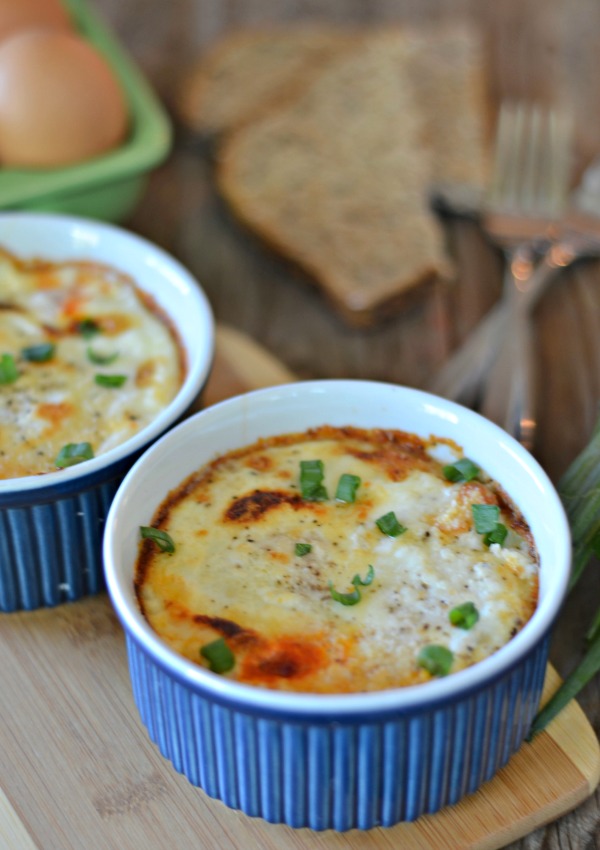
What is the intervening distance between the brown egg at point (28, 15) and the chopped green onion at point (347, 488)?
1.78m

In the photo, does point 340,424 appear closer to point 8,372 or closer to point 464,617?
point 464,617

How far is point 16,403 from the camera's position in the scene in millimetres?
2242

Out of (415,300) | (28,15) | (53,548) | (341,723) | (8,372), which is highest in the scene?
(28,15)

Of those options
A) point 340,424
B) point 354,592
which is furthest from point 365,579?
point 340,424

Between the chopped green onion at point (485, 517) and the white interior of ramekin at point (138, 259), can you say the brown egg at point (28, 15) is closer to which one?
the white interior of ramekin at point (138, 259)

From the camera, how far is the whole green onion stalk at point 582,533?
6.17ft

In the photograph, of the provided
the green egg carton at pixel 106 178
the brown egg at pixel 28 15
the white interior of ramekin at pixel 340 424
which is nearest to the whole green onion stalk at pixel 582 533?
the white interior of ramekin at pixel 340 424

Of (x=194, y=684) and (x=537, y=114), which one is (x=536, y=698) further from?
(x=537, y=114)

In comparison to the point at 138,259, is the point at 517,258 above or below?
below

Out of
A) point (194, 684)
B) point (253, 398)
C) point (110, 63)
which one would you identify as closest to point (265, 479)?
point (253, 398)

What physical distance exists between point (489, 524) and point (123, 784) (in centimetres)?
77

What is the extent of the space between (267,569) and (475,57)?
272 cm

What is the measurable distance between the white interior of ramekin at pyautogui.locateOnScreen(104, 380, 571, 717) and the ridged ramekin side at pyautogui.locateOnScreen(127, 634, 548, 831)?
1.2 inches

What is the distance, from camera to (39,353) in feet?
7.79
